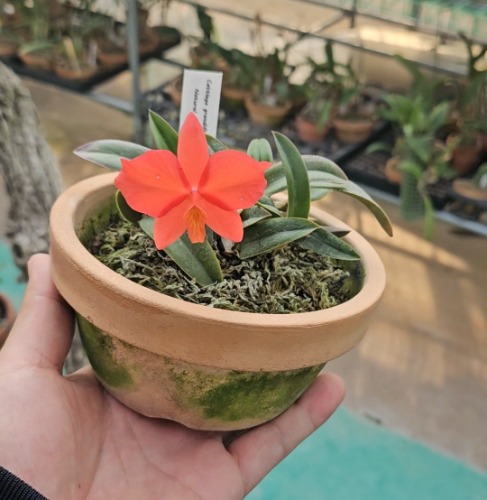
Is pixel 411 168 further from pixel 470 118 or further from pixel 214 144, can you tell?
pixel 214 144

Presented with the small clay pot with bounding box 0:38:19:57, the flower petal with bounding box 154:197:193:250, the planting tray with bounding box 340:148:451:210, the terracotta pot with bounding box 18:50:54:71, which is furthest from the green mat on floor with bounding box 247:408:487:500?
the small clay pot with bounding box 0:38:19:57

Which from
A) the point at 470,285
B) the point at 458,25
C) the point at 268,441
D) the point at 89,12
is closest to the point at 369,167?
the point at 470,285

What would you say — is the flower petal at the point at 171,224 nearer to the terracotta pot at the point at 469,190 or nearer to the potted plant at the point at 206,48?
the terracotta pot at the point at 469,190

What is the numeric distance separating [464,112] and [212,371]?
1.58 m

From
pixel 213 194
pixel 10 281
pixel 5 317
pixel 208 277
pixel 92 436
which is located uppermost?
pixel 213 194

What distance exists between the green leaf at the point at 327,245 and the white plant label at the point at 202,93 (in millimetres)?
170

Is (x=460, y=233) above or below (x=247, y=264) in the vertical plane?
below

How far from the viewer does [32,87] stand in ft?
9.73

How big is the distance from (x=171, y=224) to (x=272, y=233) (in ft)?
0.41

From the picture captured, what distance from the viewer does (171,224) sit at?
627 mm

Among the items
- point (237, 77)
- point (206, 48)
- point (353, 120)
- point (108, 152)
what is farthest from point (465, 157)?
point (108, 152)

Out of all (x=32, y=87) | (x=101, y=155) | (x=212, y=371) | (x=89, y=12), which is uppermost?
(x=101, y=155)

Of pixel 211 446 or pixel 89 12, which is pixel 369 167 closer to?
pixel 89 12

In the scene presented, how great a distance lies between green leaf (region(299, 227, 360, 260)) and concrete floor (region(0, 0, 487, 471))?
2.99ft
